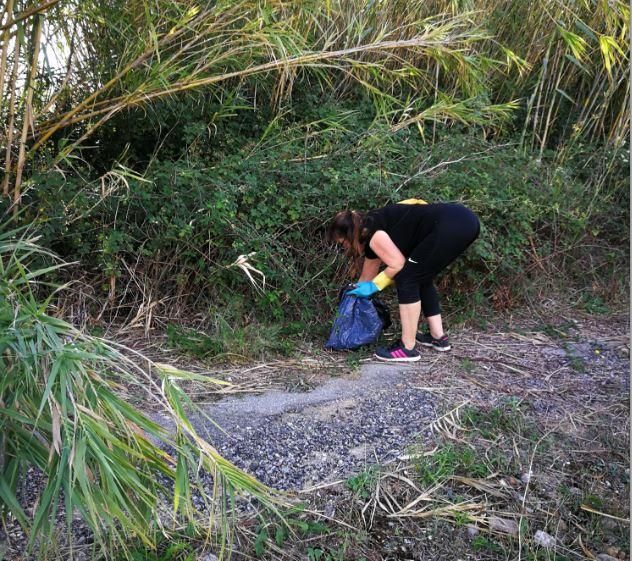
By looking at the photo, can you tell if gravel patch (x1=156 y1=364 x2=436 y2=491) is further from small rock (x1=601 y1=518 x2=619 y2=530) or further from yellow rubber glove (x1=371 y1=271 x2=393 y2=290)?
small rock (x1=601 y1=518 x2=619 y2=530)

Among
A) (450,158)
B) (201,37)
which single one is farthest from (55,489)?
(450,158)

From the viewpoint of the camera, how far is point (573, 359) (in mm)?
4453

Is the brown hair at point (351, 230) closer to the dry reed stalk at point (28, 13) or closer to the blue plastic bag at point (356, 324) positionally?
the blue plastic bag at point (356, 324)

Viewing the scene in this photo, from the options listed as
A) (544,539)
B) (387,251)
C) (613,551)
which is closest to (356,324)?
(387,251)

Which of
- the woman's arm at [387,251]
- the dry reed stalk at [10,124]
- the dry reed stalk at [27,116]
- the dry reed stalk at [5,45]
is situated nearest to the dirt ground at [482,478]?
the woman's arm at [387,251]

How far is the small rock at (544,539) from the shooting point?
270 centimetres

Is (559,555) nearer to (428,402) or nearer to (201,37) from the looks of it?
(428,402)

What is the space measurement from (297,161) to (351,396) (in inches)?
80.8

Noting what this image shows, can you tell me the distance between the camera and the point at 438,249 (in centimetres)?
425

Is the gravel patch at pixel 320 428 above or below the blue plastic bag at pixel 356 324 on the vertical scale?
below

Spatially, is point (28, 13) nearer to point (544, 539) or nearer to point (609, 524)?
point (544, 539)

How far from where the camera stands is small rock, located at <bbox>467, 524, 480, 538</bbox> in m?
2.72

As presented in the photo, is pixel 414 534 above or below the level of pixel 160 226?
below

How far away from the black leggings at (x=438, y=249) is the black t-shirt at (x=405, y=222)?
0.05 m
